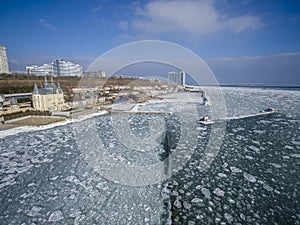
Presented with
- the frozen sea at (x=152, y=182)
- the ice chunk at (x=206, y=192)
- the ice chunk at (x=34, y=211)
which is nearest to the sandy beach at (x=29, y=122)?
the frozen sea at (x=152, y=182)

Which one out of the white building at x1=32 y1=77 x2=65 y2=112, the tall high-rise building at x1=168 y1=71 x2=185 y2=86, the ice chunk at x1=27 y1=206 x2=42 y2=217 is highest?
the tall high-rise building at x1=168 y1=71 x2=185 y2=86

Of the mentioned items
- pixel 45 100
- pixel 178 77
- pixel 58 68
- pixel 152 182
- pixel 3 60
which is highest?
pixel 58 68

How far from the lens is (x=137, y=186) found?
2.46 metres

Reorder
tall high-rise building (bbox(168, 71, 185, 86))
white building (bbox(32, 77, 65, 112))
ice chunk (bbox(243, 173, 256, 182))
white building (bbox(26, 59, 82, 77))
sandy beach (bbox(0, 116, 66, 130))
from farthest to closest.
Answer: tall high-rise building (bbox(168, 71, 185, 86)) → white building (bbox(26, 59, 82, 77)) → white building (bbox(32, 77, 65, 112)) → sandy beach (bbox(0, 116, 66, 130)) → ice chunk (bbox(243, 173, 256, 182))

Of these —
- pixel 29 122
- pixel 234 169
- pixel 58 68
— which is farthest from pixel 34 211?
pixel 58 68

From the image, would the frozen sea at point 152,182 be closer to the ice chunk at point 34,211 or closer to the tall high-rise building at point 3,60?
the ice chunk at point 34,211

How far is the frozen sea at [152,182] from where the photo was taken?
188cm

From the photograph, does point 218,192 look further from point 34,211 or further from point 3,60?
point 3,60

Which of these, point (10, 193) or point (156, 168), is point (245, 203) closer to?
point (156, 168)

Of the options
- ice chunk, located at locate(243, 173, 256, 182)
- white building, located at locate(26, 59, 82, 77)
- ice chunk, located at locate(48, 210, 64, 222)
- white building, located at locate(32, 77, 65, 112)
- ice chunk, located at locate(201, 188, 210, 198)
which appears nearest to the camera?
ice chunk, located at locate(48, 210, 64, 222)

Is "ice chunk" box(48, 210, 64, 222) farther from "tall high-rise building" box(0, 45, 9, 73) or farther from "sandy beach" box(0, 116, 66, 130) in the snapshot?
"tall high-rise building" box(0, 45, 9, 73)

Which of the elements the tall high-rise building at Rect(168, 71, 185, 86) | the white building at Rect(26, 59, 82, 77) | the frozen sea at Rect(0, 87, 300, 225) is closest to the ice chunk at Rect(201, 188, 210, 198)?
the frozen sea at Rect(0, 87, 300, 225)

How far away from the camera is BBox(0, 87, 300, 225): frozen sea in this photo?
1.88 meters

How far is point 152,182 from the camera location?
8.39 ft
